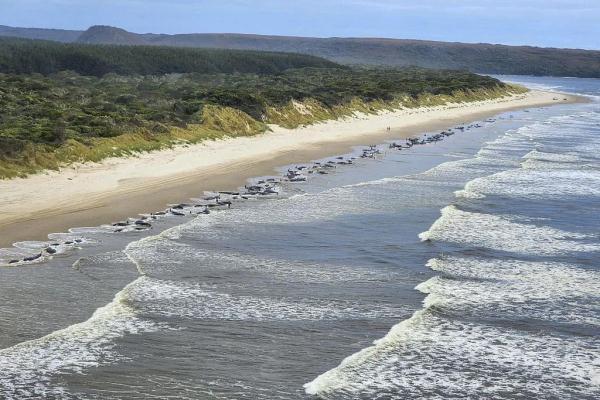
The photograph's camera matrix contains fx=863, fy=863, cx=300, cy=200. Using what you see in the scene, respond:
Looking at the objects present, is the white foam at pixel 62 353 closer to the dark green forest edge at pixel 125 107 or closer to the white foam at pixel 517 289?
the white foam at pixel 517 289

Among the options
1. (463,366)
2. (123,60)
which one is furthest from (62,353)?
(123,60)

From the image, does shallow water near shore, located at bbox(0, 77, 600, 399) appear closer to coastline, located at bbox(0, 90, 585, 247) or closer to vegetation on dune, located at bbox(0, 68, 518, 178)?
coastline, located at bbox(0, 90, 585, 247)

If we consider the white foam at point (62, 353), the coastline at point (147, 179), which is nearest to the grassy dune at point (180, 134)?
the coastline at point (147, 179)

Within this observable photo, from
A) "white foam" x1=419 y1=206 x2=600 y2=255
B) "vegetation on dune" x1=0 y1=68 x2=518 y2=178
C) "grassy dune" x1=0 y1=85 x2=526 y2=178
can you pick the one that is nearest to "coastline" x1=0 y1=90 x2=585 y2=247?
"grassy dune" x1=0 y1=85 x2=526 y2=178

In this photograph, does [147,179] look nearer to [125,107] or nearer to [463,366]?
[125,107]

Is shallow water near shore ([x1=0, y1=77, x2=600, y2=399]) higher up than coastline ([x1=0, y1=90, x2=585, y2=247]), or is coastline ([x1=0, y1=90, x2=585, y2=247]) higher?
coastline ([x1=0, y1=90, x2=585, y2=247])

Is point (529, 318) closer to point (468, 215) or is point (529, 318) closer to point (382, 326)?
point (382, 326)
